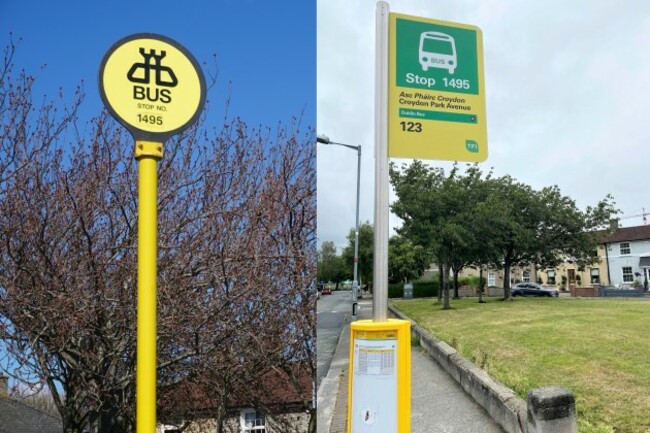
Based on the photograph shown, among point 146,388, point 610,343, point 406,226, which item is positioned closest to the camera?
point 146,388

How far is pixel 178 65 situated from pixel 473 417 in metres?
3.65

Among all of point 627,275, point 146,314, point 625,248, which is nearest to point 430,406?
point 146,314

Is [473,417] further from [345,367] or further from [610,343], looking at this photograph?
[610,343]

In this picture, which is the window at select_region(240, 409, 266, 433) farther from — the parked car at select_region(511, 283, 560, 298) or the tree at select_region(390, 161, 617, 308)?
the parked car at select_region(511, 283, 560, 298)

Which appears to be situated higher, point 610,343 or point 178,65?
point 178,65

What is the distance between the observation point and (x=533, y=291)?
3086 centimetres

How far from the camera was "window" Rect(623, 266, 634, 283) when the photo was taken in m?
36.6

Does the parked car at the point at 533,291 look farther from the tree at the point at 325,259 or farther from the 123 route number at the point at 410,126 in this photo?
the 123 route number at the point at 410,126

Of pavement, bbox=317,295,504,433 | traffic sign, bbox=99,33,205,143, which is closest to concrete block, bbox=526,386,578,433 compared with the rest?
pavement, bbox=317,295,504,433

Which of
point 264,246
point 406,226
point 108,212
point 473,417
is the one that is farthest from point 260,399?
point 406,226

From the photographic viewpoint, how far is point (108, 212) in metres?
4.35

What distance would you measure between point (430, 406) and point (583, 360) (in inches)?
85.0

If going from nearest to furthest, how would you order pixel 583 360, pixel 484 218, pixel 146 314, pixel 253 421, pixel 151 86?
pixel 146 314 < pixel 151 86 < pixel 253 421 < pixel 583 360 < pixel 484 218

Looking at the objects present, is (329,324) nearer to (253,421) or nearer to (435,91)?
(253,421)
